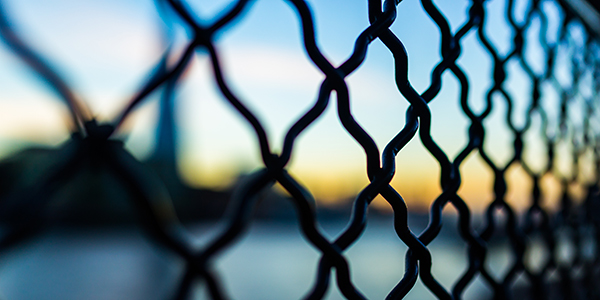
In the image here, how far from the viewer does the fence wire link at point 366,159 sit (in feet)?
0.76

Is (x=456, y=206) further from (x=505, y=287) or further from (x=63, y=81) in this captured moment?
(x=63, y=81)

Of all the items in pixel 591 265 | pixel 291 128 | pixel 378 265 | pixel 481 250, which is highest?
pixel 291 128

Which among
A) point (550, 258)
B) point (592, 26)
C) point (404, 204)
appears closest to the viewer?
point (404, 204)

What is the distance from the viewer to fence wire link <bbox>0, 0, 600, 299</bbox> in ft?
0.76

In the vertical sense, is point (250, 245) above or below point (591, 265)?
Result: above

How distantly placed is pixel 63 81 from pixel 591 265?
128cm

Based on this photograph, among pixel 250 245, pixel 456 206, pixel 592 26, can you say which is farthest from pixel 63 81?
pixel 250 245

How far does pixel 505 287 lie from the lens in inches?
24.5

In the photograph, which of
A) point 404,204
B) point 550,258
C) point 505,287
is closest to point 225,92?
point 404,204

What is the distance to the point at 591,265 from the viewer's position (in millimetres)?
1016

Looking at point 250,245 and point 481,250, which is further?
point 250,245

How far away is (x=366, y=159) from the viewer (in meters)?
0.41

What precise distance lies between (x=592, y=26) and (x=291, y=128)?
1009 millimetres

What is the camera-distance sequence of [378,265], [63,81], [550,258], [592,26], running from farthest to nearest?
[378,265] → [592,26] → [550,258] → [63,81]
